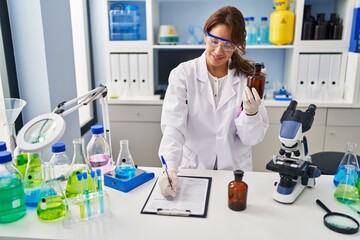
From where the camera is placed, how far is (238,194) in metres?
1.12

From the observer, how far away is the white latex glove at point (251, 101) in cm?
132

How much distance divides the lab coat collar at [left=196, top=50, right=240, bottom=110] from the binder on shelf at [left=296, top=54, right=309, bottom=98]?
4.38 ft

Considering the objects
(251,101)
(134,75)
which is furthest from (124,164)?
(134,75)

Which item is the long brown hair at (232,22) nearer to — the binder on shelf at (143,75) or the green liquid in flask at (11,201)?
the green liquid in flask at (11,201)

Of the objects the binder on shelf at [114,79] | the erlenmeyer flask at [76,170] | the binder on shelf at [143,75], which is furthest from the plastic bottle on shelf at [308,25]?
the erlenmeyer flask at [76,170]

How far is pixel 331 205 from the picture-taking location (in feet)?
3.78

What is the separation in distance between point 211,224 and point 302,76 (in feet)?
6.87

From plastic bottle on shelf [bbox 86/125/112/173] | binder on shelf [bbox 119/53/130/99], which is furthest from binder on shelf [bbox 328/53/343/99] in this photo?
plastic bottle on shelf [bbox 86/125/112/173]

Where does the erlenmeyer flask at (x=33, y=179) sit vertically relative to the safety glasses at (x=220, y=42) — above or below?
below

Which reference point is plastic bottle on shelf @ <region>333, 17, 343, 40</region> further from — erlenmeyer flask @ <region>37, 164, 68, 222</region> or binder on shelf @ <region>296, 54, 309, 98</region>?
erlenmeyer flask @ <region>37, 164, 68, 222</region>

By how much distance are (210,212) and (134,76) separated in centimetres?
202

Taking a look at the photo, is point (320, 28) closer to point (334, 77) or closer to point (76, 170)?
point (334, 77)

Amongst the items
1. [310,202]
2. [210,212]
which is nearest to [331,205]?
[310,202]

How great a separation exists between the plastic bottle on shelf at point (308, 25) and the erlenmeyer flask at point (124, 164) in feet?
6.69
